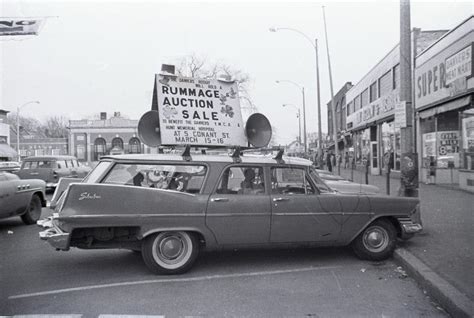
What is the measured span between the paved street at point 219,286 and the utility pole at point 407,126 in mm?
1887

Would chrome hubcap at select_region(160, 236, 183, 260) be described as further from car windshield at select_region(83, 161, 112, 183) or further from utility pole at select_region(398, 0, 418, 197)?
utility pole at select_region(398, 0, 418, 197)

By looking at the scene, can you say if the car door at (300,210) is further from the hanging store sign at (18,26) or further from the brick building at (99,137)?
the brick building at (99,137)

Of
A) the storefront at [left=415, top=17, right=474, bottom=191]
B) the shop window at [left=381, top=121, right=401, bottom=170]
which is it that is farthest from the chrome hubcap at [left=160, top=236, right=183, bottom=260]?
the shop window at [left=381, top=121, right=401, bottom=170]

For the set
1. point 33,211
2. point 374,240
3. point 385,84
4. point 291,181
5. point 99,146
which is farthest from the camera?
point 99,146

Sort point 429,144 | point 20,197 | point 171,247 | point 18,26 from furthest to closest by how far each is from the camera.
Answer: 1. point 429,144
2. point 18,26
3. point 20,197
4. point 171,247

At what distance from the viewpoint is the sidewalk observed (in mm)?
5301

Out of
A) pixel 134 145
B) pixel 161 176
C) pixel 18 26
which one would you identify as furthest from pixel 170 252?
pixel 134 145

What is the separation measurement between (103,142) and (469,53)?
203 ft

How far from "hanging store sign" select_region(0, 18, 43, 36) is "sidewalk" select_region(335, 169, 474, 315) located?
10092mm

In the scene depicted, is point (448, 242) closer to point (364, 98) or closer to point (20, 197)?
point (20, 197)

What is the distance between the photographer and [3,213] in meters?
8.80

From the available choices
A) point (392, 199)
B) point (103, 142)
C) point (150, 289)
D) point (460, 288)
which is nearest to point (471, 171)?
point (392, 199)

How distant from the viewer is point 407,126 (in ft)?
27.1

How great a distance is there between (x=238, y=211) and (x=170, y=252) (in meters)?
0.99
